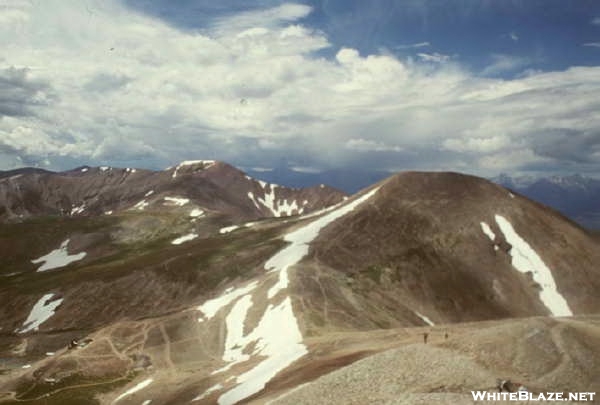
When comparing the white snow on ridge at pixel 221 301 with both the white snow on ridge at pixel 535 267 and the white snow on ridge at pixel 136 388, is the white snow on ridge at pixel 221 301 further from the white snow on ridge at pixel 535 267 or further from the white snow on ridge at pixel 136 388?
the white snow on ridge at pixel 535 267

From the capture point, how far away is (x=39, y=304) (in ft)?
468

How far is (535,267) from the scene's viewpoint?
131m

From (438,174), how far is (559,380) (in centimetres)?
14200

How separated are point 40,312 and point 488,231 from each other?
425ft

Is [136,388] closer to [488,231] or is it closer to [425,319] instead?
[425,319]

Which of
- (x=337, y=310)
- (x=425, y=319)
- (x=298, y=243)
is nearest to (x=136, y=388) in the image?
(x=337, y=310)

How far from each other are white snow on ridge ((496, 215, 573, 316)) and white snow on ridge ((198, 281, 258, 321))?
239 ft

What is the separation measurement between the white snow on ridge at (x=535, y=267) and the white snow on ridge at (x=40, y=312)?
128205mm

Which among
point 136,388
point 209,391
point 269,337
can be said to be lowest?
point 136,388

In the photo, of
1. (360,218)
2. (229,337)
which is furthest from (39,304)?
(360,218)

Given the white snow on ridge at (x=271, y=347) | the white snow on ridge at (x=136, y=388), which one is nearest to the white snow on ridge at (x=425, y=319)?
the white snow on ridge at (x=271, y=347)

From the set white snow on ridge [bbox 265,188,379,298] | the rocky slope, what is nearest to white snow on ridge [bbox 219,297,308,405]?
the rocky slope

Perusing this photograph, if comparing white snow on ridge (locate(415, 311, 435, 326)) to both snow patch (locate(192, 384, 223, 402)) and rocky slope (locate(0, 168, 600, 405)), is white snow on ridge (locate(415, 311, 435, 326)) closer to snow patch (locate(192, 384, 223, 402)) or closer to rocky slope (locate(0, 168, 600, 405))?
rocky slope (locate(0, 168, 600, 405))

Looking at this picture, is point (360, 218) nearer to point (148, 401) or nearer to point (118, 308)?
point (118, 308)
